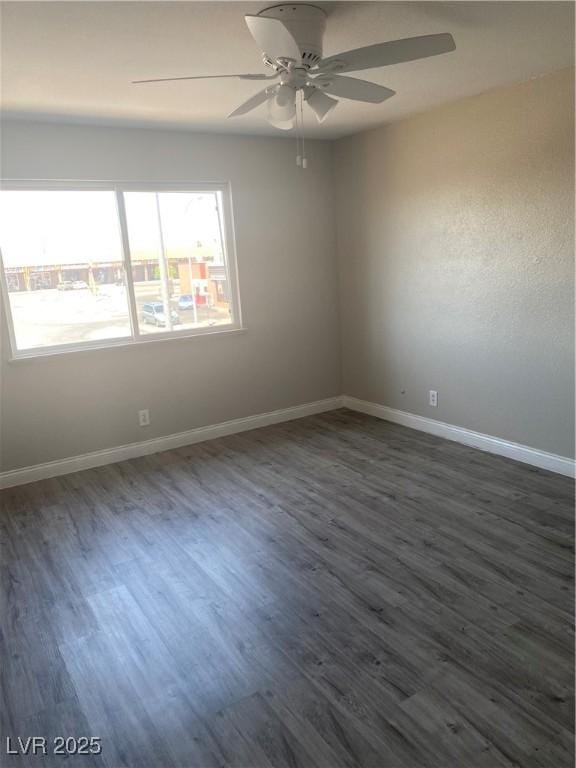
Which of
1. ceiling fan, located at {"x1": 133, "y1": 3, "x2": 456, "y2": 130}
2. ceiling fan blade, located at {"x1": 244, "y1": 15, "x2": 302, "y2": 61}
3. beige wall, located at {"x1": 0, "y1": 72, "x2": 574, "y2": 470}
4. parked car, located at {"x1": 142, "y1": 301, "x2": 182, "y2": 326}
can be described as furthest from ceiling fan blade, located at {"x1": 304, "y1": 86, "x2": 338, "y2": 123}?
parked car, located at {"x1": 142, "y1": 301, "x2": 182, "y2": 326}

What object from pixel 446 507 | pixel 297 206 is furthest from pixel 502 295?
pixel 297 206

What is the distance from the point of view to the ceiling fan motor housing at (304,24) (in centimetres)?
202

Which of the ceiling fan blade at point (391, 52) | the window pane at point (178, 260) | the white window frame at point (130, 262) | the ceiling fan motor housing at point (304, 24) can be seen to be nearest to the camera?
Answer: the ceiling fan blade at point (391, 52)

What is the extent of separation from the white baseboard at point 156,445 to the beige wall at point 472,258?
67 cm

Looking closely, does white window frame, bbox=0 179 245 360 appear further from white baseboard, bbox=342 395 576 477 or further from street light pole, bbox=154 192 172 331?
white baseboard, bbox=342 395 576 477

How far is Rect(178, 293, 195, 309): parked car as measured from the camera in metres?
4.44

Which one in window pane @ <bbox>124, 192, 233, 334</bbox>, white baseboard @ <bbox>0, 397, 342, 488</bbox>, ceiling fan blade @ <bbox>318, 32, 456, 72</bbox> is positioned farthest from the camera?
window pane @ <bbox>124, 192, 233, 334</bbox>

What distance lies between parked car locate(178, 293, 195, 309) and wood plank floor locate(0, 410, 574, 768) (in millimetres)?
1446

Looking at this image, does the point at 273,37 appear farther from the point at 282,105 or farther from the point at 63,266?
the point at 63,266

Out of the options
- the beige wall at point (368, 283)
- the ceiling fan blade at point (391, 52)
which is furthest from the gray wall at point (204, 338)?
the ceiling fan blade at point (391, 52)

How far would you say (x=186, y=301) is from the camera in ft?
14.6

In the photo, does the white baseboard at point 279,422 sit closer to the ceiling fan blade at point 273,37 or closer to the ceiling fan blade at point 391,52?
the ceiling fan blade at point 391,52

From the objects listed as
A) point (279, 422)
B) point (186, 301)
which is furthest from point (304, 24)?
point (279, 422)

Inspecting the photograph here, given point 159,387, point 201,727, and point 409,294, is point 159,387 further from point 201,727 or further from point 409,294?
point 201,727
